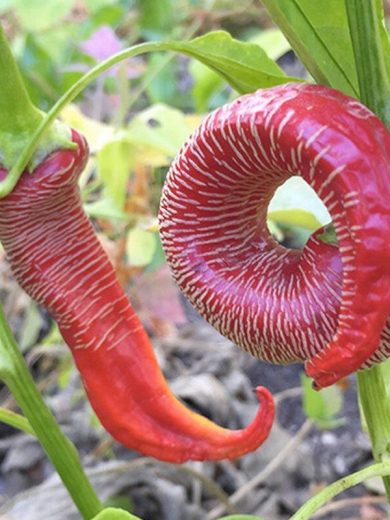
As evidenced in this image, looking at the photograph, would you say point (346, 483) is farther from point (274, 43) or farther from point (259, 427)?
point (274, 43)

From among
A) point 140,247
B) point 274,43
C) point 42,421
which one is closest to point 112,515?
point 42,421

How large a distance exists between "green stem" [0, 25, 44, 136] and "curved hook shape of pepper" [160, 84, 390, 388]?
0.33 feet

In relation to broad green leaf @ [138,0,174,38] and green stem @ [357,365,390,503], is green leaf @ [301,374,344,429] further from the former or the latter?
broad green leaf @ [138,0,174,38]

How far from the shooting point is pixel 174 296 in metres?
1.06

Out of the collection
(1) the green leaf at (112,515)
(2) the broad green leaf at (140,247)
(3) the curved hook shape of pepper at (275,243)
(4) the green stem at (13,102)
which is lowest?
(2) the broad green leaf at (140,247)

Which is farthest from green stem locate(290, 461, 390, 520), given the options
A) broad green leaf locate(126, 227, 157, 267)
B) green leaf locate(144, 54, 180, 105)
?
green leaf locate(144, 54, 180, 105)

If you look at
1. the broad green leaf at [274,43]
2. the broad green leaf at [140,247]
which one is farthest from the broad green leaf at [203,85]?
the broad green leaf at [140,247]

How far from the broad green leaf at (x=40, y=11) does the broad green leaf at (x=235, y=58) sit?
42.5 inches

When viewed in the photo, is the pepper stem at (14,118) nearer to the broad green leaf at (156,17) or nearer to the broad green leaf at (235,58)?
the broad green leaf at (235,58)

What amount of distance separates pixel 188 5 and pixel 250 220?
4.50ft

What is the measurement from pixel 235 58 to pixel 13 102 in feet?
0.38

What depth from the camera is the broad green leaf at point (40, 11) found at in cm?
149

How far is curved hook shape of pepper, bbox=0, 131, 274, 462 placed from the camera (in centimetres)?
49

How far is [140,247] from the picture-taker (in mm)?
951
